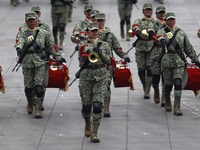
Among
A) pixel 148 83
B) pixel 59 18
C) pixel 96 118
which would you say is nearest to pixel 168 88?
pixel 148 83

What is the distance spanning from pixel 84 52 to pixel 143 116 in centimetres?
248

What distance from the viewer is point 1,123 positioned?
14820 mm

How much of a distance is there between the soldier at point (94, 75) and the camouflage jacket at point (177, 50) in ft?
6.71

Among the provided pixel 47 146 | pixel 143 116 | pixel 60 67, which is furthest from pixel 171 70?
pixel 47 146

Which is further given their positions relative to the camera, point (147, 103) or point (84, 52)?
point (147, 103)

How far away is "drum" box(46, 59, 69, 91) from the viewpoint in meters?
15.2

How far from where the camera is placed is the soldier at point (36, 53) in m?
15.0

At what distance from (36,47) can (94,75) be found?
206cm

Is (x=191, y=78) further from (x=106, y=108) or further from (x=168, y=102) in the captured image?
(x=106, y=108)

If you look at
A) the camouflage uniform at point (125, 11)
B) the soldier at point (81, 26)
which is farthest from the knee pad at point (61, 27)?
the soldier at point (81, 26)

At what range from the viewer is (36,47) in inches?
591

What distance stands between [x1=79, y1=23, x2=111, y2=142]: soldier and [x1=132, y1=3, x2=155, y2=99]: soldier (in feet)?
9.18

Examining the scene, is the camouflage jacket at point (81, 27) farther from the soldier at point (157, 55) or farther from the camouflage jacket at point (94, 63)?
the camouflage jacket at point (94, 63)

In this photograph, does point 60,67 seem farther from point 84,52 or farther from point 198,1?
point 198,1
